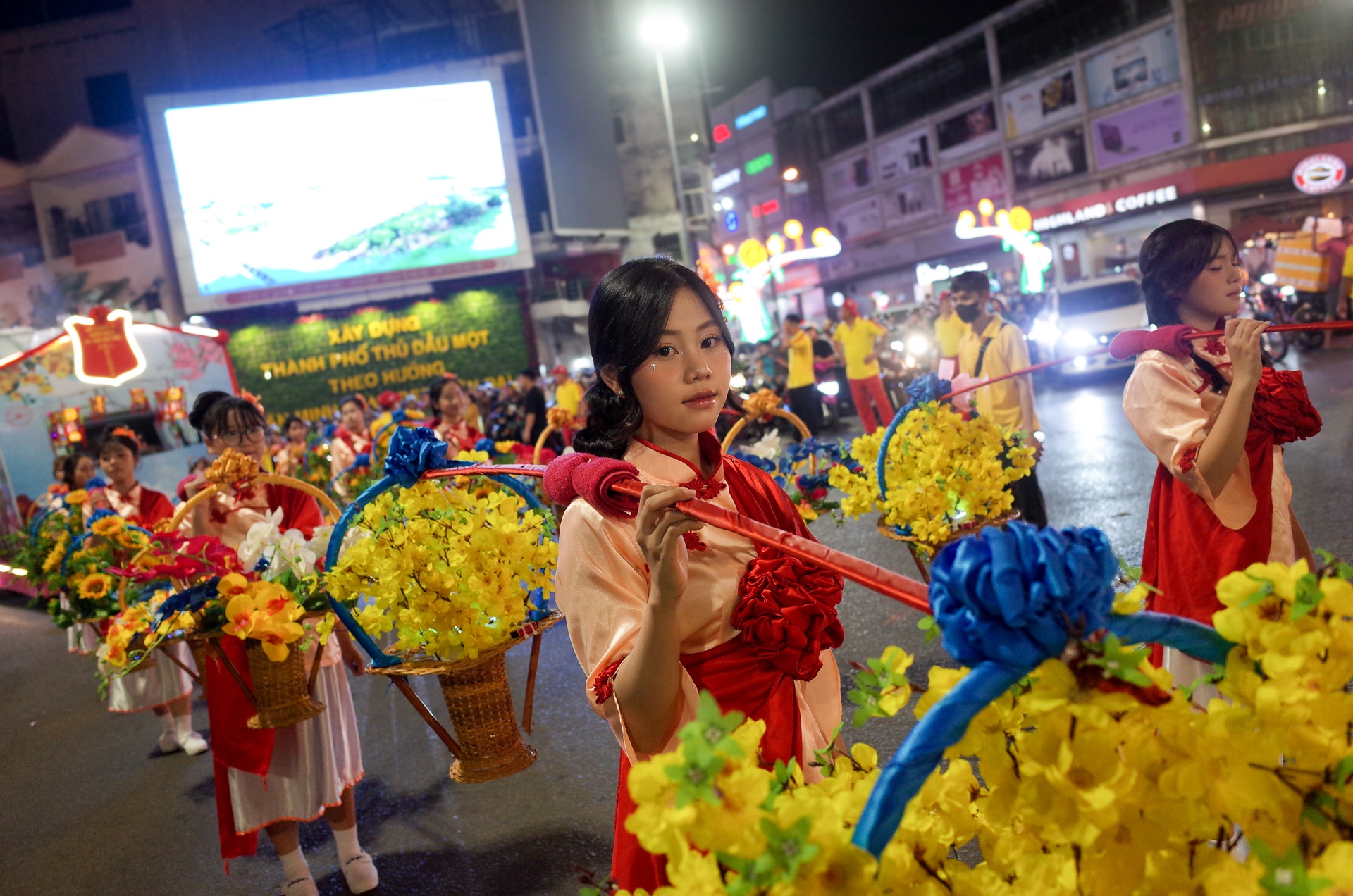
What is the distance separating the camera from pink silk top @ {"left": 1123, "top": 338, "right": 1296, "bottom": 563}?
2488 mm

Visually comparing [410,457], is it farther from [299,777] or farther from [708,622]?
[299,777]

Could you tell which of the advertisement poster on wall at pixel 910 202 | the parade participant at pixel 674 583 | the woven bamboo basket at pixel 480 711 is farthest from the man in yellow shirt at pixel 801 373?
the advertisement poster on wall at pixel 910 202

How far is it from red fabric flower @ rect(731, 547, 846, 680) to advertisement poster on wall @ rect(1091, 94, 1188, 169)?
3221cm

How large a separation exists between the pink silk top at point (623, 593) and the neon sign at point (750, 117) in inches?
2206

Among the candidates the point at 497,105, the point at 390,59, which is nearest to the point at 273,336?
the point at 497,105

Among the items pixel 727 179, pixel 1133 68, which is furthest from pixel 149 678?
pixel 727 179

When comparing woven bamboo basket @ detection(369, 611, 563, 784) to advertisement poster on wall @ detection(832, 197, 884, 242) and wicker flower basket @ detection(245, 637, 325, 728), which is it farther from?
advertisement poster on wall @ detection(832, 197, 884, 242)

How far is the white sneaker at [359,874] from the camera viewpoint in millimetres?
→ 3865

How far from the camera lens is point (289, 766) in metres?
3.70

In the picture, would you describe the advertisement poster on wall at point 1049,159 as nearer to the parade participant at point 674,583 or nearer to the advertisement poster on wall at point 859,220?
the advertisement poster on wall at point 859,220

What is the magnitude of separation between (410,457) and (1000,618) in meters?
2.26

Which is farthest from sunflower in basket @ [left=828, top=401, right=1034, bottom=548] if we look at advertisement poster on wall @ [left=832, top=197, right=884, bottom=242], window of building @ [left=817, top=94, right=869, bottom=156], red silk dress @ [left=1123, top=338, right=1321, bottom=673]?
window of building @ [left=817, top=94, right=869, bottom=156]

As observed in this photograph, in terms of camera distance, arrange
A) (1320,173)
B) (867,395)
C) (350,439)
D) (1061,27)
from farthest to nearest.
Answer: (1061,27), (1320,173), (867,395), (350,439)

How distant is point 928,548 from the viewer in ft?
13.5
